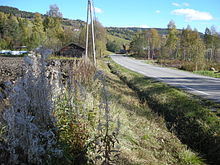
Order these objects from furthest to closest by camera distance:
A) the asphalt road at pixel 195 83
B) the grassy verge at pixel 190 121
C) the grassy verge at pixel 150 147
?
1. the asphalt road at pixel 195 83
2. the grassy verge at pixel 190 121
3. the grassy verge at pixel 150 147

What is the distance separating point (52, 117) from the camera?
10.3 feet

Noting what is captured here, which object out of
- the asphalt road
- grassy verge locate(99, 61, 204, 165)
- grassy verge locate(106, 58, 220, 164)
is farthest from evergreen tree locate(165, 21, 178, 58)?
grassy verge locate(99, 61, 204, 165)

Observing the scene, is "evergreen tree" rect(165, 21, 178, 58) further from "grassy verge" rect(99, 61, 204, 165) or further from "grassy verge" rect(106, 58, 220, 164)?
"grassy verge" rect(99, 61, 204, 165)

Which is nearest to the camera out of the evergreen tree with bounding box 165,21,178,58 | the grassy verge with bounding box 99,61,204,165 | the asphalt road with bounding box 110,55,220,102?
the grassy verge with bounding box 99,61,204,165

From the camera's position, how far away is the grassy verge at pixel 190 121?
5.48 meters

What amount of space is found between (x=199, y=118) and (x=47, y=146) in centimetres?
556

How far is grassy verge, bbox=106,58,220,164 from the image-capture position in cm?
548

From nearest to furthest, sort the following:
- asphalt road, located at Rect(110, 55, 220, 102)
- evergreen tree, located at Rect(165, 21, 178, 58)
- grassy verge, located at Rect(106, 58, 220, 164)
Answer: grassy verge, located at Rect(106, 58, 220, 164), asphalt road, located at Rect(110, 55, 220, 102), evergreen tree, located at Rect(165, 21, 178, 58)

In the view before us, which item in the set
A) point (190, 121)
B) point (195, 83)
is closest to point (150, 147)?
point (190, 121)

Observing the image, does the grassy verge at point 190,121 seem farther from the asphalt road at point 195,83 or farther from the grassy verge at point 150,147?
the asphalt road at point 195,83

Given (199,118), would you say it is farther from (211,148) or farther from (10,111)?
(10,111)

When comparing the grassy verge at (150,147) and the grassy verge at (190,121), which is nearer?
the grassy verge at (150,147)

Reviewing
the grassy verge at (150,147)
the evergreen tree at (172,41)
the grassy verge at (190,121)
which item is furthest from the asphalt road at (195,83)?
the evergreen tree at (172,41)

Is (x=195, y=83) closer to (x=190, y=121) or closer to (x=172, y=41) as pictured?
(x=190, y=121)
